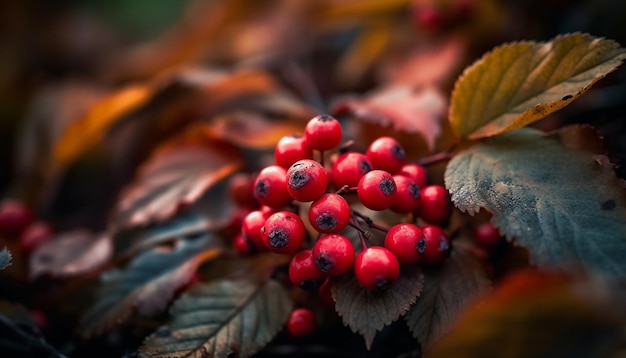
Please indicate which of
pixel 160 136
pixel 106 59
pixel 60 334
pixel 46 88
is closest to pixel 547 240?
pixel 60 334

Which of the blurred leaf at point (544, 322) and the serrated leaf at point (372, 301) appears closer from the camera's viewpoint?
the blurred leaf at point (544, 322)

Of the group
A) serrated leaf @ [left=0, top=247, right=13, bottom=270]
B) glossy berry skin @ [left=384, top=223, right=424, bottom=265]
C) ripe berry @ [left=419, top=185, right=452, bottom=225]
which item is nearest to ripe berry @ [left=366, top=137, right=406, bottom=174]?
ripe berry @ [left=419, top=185, right=452, bottom=225]

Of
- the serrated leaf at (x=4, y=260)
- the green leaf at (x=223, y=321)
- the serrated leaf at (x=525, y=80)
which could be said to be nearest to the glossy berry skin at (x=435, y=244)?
the serrated leaf at (x=525, y=80)

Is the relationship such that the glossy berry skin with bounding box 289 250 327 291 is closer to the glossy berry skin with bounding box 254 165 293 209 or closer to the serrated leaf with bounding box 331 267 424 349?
the serrated leaf with bounding box 331 267 424 349

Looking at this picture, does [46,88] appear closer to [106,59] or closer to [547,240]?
[106,59]

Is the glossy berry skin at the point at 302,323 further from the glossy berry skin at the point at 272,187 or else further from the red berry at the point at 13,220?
the red berry at the point at 13,220

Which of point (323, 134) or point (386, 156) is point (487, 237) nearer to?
point (386, 156)

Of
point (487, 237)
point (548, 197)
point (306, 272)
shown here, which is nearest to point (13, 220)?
point (306, 272)
